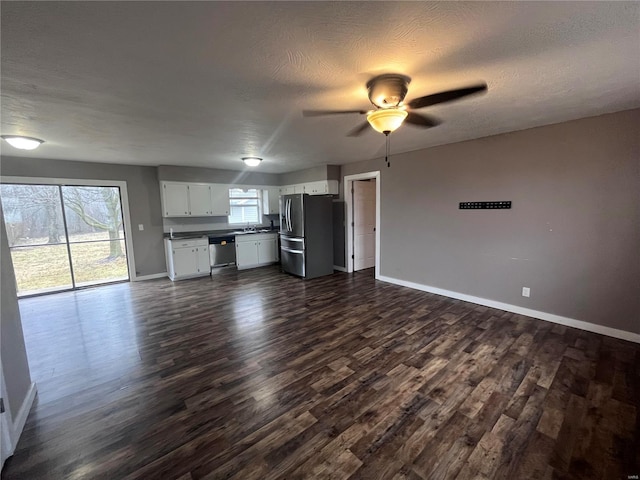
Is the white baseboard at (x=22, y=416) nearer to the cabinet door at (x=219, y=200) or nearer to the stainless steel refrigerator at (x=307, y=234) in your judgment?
the stainless steel refrigerator at (x=307, y=234)

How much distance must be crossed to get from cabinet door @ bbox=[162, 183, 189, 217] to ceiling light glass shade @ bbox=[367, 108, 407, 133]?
4.95 m

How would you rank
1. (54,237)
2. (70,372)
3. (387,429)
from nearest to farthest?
(387,429) → (70,372) → (54,237)

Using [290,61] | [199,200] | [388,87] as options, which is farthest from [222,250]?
[388,87]

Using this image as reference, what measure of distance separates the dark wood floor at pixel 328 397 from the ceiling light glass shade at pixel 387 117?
7.03 ft

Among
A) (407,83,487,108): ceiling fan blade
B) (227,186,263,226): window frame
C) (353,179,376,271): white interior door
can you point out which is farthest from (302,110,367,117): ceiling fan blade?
(227,186,263,226): window frame

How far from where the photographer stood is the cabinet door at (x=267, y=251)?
6638 mm

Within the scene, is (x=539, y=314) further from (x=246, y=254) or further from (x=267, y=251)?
(x=246, y=254)

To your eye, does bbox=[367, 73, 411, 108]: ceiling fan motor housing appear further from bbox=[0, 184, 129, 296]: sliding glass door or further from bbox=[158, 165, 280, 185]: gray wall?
bbox=[0, 184, 129, 296]: sliding glass door

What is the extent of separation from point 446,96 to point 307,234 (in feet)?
12.4

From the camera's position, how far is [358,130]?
312 cm

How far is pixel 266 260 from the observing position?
22.2ft

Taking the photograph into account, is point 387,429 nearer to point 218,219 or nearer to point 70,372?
point 70,372

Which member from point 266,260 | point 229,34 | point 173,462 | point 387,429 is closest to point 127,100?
point 229,34

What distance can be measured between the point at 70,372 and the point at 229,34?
10.4 ft
